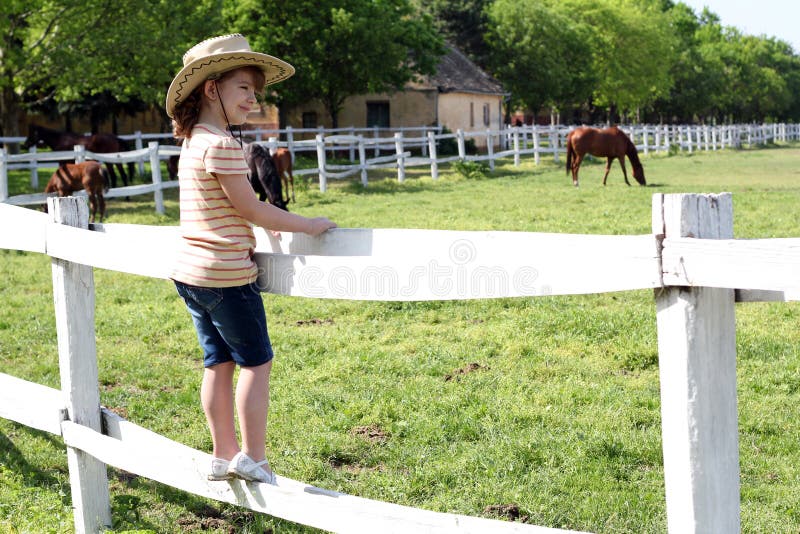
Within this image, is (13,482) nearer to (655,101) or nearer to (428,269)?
(428,269)

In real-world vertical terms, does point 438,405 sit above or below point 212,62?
below

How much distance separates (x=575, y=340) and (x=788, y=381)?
151cm

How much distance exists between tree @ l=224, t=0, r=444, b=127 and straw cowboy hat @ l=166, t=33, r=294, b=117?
30677 mm

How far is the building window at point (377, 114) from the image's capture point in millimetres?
44344

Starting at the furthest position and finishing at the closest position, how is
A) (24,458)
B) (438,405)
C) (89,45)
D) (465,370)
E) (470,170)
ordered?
(470,170) < (89,45) < (465,370) < (438,405) < (24,458)

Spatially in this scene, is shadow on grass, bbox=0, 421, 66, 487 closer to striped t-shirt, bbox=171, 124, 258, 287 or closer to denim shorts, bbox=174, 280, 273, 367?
denim shorts, bbox=174, 280, 273, 367

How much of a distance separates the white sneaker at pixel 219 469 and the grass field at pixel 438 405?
715 mm

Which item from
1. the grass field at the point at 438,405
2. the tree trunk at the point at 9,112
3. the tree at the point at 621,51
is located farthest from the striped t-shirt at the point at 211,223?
the tree at the point at 621,51

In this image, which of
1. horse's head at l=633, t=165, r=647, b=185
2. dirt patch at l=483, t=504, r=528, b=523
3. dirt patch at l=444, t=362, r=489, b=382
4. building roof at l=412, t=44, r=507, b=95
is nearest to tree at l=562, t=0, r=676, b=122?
building roof at l=412, t=44, r=507, b=95

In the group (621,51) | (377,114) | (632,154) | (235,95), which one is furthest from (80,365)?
(621,51)

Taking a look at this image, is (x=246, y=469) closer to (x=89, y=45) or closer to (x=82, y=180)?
A: (x=82, y=180)

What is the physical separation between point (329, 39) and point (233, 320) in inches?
1287

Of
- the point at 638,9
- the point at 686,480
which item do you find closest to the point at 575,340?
the point at 686,480

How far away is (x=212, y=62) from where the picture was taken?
310 cm
